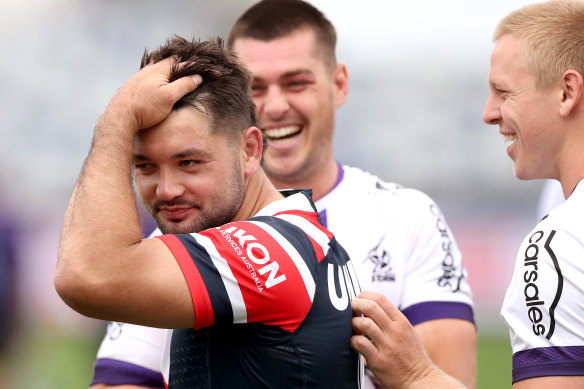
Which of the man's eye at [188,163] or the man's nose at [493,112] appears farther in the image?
the man's nose at [493,112]

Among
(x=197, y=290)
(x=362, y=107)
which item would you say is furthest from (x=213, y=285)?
(x=362, y=107)

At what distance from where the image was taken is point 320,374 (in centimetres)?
238

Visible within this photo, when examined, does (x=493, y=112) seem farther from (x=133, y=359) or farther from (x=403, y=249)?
(x=133, y=359)

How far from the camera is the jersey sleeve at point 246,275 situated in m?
2.24

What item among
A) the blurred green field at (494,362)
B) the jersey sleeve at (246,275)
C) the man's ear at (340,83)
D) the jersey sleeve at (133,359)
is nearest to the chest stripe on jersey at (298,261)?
the jersey sleeve at (246,275)

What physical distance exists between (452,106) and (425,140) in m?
0.86

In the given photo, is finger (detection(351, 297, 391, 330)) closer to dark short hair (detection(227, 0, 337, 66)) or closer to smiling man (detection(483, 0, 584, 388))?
smiling man (detection(483, 0, 584, 388))

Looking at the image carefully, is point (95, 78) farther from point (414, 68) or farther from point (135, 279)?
point (135, 279)

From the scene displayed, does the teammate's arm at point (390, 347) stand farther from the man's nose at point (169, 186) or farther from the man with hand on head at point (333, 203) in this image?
the man's nose at point (169, 186)

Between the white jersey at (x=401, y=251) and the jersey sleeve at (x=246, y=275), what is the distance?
3.55ft

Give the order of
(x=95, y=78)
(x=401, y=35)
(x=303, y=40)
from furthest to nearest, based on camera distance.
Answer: (x=401, y=35) → (x=95, y=78) → (x=303, y=40)

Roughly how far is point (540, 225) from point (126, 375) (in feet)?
5.68

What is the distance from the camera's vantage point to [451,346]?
11.1 feet

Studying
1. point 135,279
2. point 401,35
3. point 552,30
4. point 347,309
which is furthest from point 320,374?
point 401,35
